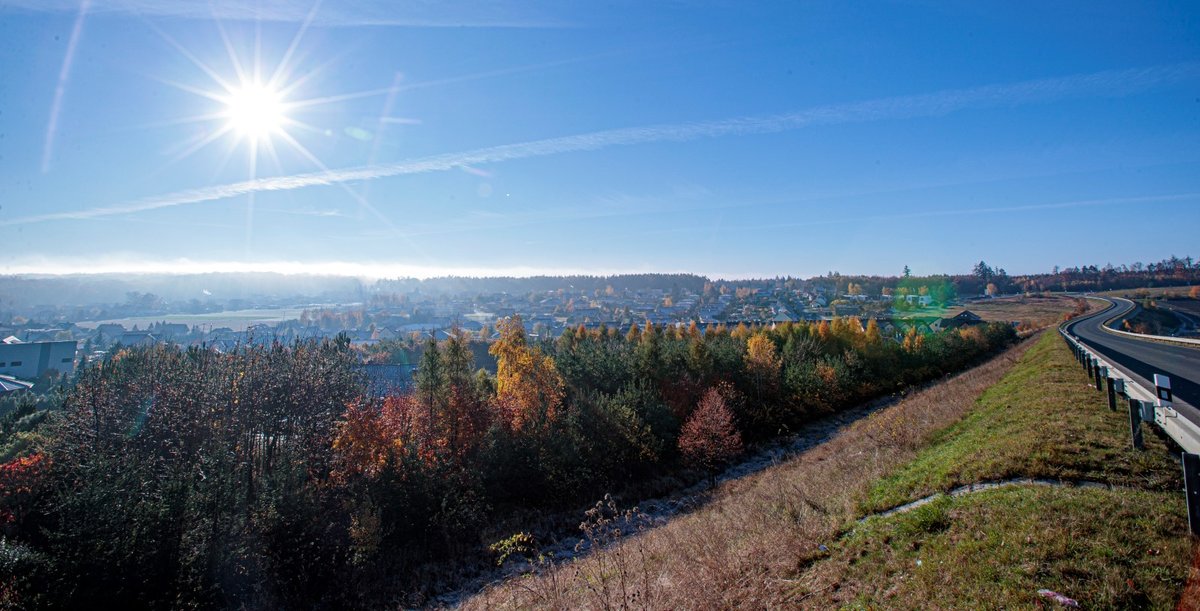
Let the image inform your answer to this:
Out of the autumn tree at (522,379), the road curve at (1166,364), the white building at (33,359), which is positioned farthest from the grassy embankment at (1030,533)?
the white building at (33,359)

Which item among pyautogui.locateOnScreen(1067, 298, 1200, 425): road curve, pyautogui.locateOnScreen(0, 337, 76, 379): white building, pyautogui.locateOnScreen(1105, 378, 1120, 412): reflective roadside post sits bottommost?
pyautogui.locateOnScreen(0, 337, 76, 379): white building

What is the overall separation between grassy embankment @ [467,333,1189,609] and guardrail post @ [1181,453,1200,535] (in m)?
0.13

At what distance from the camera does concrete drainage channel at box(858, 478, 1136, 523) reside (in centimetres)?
713

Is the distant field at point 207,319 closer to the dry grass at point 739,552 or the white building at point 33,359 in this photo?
the white building at point 33,359

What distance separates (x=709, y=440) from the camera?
23859mm

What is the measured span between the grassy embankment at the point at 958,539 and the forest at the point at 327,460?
7.15 meters

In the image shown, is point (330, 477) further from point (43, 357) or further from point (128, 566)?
point (43, 357)

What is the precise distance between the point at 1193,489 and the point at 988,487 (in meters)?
2.59

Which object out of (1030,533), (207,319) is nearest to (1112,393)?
(1030,533)

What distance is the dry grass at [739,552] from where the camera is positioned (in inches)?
265

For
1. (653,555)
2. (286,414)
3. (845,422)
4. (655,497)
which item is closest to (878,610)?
(653,555)

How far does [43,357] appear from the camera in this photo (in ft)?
203

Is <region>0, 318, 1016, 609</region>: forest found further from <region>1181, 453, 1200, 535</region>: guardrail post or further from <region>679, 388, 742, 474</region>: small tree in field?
<region>1181, 453, 1200, 535</region>: guardrail post

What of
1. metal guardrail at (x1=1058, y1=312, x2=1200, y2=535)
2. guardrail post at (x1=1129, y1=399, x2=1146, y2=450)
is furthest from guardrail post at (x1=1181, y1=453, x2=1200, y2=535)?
guardrail post at (x1=1129, y1=399, x2=1146, y2=450)
